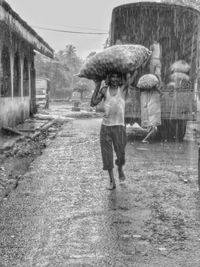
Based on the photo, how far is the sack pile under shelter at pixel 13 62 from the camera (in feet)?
47.7

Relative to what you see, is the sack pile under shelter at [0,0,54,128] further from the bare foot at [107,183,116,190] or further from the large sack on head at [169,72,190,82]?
the bare foot at [107,183,116,190]

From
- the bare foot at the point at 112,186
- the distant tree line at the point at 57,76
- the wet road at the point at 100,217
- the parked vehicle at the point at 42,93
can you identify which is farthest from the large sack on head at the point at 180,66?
the distant tree line at the point at 57,76

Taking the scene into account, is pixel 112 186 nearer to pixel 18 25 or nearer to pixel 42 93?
pixel 18 25

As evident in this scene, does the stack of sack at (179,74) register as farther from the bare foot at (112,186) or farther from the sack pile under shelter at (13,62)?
the bare foot at (112,186)

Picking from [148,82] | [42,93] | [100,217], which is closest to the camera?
[100,217]

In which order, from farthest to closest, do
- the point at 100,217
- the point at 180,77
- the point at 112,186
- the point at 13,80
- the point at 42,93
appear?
the point at 42,93 → the point at 13,80 → the point at 180,77 → the point at 112,186 → the point at 100,217

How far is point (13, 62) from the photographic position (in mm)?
18094

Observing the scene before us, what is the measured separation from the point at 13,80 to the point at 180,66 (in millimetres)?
7635

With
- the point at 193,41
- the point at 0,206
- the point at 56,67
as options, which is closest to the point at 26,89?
the point at 193,41

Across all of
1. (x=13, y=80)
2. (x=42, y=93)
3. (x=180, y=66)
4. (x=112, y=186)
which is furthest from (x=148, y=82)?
(x=42, y=93)

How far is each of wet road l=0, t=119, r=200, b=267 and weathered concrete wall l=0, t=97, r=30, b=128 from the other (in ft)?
22.2

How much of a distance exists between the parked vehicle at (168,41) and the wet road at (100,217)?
3897mm

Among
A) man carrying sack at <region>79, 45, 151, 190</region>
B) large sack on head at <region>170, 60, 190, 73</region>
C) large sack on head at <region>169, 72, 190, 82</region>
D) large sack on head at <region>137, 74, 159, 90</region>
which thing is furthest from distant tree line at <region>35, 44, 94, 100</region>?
man carrying sack at <region>79, 45, 151, 190</region>

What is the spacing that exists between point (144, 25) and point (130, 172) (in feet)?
27.2
